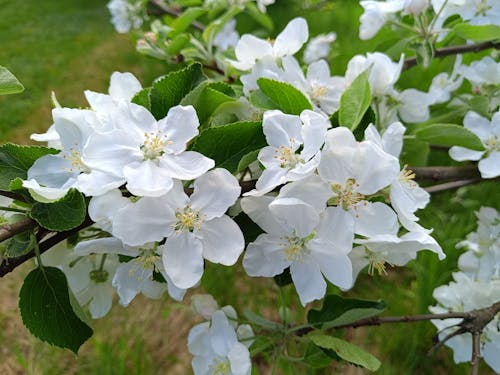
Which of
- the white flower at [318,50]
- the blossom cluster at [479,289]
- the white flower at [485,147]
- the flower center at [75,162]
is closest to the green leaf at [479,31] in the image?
the white flower at [485,147]

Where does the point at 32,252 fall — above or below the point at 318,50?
above

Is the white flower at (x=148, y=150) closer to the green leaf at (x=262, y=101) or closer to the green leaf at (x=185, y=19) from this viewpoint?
the green leaf at (x=262, y=101)

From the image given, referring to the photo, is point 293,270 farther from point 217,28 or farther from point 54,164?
point 217,28

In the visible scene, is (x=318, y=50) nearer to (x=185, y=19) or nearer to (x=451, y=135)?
(x=185, y=19)

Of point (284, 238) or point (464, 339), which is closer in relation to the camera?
point (284, 238)

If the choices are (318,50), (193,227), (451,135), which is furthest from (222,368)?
(318,50)

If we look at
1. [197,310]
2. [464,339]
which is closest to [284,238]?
[197,310]
